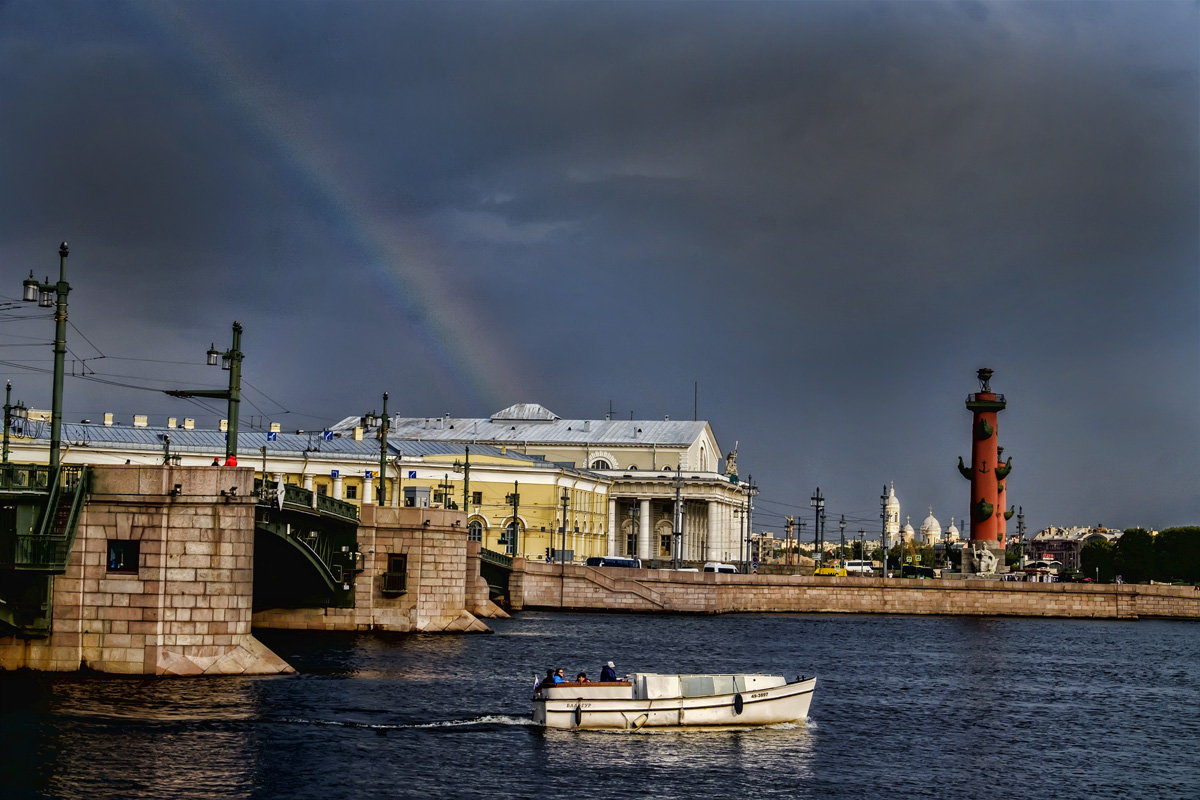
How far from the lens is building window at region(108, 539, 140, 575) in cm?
3453

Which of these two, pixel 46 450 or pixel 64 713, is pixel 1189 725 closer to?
pixel 64 713

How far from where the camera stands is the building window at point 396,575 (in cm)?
5503

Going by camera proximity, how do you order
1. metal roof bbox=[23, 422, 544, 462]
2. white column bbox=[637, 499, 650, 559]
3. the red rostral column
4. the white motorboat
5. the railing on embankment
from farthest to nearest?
1. white column bbox=[637, 499, 650, 559]
2. the red rostral column
3. metal roof bbox=[23, 422, 544, 462]
4. the railing on embankment
5. the white motorboat

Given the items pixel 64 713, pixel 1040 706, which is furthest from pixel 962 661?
pixel 64 713

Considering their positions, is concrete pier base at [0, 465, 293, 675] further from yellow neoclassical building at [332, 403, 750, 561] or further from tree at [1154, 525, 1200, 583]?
tree at [1154, 525, 1200, 583]

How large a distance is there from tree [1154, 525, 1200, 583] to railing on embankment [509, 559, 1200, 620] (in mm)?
40610

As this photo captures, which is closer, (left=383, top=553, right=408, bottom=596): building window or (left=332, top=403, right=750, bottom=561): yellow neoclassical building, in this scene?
(left=383, top=553, right=408, bottom=596): building window

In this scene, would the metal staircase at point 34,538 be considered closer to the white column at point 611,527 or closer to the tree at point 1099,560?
the white column at point 611,527

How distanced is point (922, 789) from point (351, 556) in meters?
28.0

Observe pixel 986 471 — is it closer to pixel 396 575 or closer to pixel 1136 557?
pixel 1136 557

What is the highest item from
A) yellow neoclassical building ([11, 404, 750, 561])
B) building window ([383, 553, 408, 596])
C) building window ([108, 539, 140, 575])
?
yellow neoclassical building ([11, 404, 750, 561])

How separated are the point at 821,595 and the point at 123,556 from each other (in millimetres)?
64289

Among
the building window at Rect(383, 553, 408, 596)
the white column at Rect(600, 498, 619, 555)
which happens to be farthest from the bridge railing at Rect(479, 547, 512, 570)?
the white column at Rect(600, 498, 619, 555)

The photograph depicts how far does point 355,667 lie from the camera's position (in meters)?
44.7
